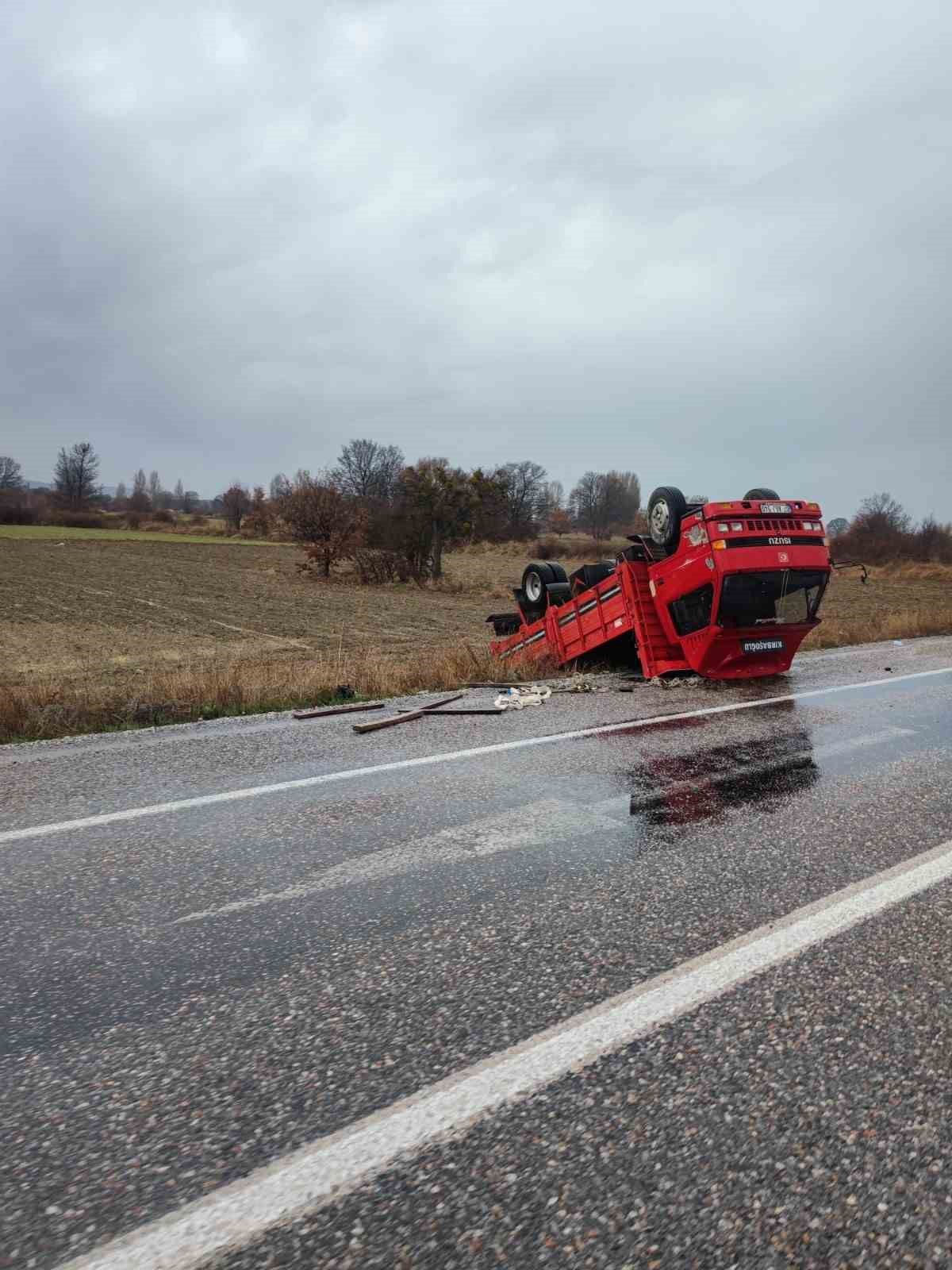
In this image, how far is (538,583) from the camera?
12.3 meters

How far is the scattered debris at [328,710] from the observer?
297 inches

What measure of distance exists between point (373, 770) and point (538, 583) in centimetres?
706

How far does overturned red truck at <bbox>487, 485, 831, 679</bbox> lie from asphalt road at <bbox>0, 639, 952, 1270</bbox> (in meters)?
3.72

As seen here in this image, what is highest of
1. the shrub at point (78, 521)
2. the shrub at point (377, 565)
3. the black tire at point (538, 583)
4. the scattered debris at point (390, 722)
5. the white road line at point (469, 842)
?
the shrub at point (78, 521)

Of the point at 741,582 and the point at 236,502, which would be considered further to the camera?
the point at 236,502

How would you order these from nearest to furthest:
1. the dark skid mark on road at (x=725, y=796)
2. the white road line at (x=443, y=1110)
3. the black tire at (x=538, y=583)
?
1. the white road line at (x=443, y=1110)
2. the dark skid mark on road at (x=725, y=796)
3. the black tire at (x=538, y=583)

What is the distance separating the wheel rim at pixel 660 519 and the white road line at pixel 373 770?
2211 millimetres

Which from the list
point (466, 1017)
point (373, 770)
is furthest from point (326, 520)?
point (466, 1017)

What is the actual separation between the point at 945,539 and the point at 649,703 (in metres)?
49.5

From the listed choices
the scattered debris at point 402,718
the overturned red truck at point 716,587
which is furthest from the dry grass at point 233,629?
the overturned red truck at point 716,587

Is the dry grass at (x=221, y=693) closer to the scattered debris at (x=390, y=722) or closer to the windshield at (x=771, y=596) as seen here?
the scattered debris at (x=390, y=722)

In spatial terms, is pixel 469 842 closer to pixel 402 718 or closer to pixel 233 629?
pixel 402 718

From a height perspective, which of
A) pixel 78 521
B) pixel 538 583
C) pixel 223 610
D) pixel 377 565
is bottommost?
pixel 538 583

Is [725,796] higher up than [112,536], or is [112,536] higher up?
[112,536]
